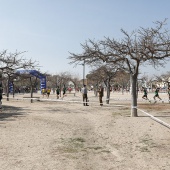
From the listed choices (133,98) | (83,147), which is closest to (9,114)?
Answer: (133,98)

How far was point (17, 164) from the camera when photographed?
6.61 m

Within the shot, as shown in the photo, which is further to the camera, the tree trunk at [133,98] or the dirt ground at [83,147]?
the tree trunk at [133,98]

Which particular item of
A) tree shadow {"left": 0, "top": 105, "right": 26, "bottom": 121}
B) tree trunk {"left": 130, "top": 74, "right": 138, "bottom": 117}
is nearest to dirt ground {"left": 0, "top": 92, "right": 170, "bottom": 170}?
tree shadow {"left": 0, "top": 105, "right": 26, "bottom": 121}

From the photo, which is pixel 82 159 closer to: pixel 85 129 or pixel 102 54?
pixel 85 129

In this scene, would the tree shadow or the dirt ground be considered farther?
the tree shadow

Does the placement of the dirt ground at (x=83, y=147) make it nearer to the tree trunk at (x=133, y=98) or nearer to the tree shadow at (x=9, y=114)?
the tree shadow at (x=9, y=114)

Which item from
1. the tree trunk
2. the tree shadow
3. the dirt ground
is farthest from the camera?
the tree trunk

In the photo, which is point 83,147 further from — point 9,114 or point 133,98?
point 9,114

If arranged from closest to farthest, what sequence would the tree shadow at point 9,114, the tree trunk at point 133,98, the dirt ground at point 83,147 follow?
the dirt ground at point 83,147 → the tree shadow at point 9,114 → the tree trunk at point 133,98

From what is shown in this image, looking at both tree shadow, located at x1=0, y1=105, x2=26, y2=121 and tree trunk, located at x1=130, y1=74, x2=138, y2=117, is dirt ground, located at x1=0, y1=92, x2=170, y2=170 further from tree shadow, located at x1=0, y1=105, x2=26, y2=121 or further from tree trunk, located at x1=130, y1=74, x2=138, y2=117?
tree trunk, located at x1=130, y1=74, x2=138, y2=117

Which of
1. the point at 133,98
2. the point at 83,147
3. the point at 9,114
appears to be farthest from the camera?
the point at 9,114

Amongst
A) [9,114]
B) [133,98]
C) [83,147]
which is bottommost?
[83,147]

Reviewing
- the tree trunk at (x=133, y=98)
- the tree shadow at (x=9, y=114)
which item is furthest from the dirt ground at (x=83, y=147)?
the tree trunk at (x=133, y=98)

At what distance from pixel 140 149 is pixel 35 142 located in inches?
122
